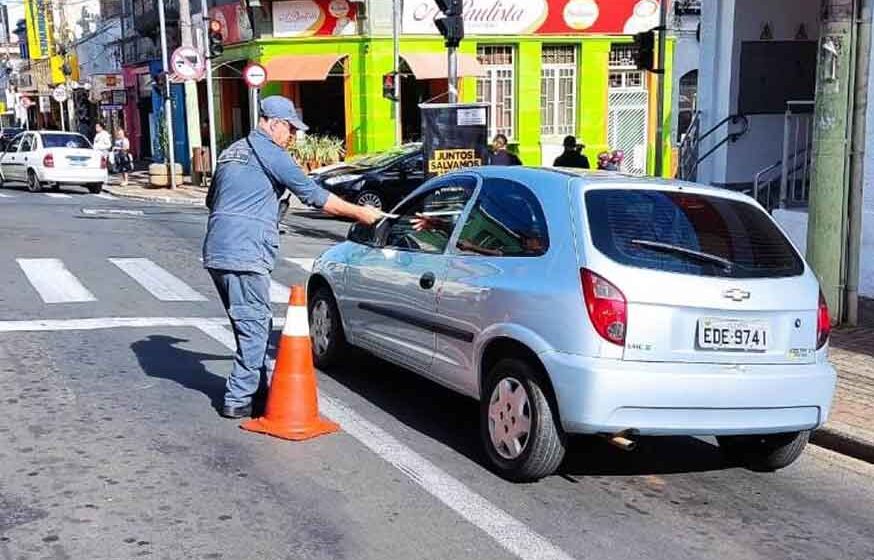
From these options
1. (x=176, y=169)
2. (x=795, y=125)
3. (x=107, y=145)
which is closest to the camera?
(x=795, y=125)

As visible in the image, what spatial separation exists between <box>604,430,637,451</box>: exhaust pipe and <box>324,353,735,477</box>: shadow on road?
2.1 inches

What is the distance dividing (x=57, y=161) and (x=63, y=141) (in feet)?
2.79

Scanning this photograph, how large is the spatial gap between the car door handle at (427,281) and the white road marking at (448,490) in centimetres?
92

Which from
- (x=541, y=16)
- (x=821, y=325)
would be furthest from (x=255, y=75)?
(x=821, y=325)

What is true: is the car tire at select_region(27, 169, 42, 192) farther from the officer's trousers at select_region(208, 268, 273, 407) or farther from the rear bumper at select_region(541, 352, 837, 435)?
the rear bumper at select_region(541, 352, 837, 435)

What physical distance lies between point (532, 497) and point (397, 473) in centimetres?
74

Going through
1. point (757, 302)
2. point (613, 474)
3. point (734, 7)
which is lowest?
point (613, 474)

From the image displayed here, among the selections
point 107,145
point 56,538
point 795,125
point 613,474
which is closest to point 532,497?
point 613,474

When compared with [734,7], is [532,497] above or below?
below

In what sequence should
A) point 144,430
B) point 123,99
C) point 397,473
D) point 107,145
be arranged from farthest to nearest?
point 123,99 < point 107,145 < point 144,430 < point 397,473

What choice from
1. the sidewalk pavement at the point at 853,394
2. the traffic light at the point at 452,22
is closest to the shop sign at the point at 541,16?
the traffic light at the point at 452,22

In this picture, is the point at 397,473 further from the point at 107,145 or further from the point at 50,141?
the point at 107,145

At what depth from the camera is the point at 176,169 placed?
1050 inches

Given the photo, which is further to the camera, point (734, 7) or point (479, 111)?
point (479, 111)
